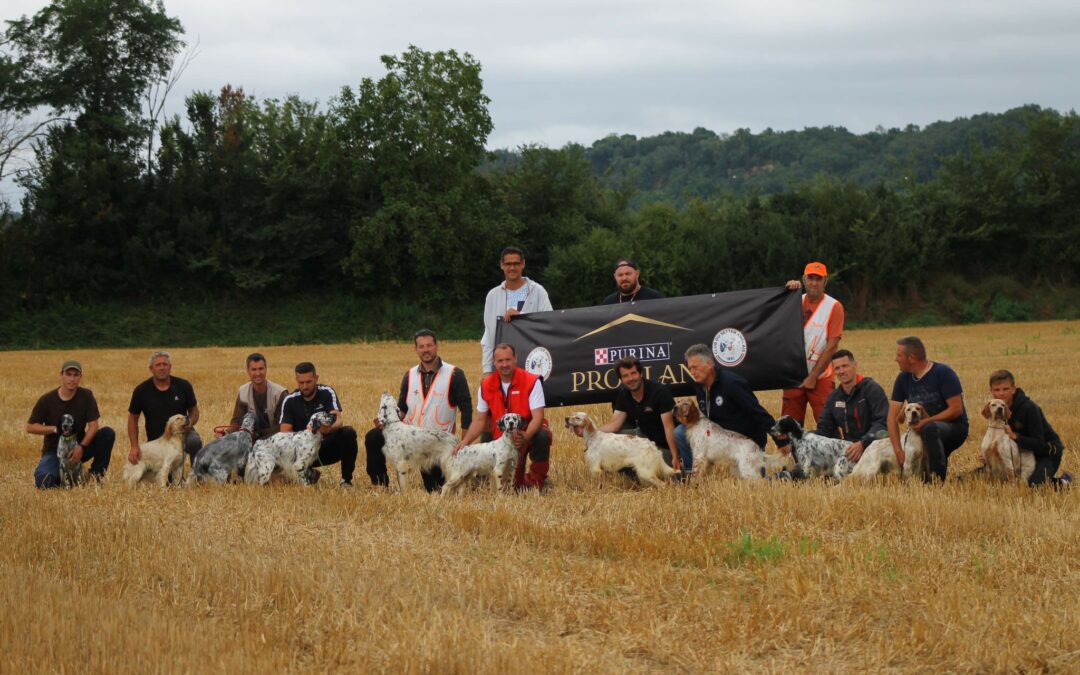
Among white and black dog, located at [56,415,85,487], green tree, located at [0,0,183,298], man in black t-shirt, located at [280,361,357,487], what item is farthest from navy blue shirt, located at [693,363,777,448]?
green tree, located at [0,0,183,298]

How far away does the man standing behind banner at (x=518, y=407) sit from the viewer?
9.98 m

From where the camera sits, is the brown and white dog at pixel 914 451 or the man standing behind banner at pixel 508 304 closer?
the brown and white dog at pixel 914 451

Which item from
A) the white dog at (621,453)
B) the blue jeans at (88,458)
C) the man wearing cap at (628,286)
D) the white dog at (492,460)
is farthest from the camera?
the man wearing cap at (628,286)

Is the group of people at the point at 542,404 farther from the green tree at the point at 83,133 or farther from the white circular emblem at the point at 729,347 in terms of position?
the green tree at the point at 83,133

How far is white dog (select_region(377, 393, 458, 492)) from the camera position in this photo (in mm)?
9984

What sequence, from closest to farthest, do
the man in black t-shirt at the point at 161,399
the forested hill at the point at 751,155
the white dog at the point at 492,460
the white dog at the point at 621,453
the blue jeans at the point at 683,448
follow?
the white dog at the point at 492,460, the white dog at the point at 621,453, the blue jeans at the point at 683,448, the man in black t-shirt at the point at 161,399, the forested hill at the point at 751,155

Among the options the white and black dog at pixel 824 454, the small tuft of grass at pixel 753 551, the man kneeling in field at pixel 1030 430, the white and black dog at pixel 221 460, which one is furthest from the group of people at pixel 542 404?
the small tuft of grass at pixel 753 551

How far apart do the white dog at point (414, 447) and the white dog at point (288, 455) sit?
720 mm

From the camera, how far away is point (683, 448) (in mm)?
10367

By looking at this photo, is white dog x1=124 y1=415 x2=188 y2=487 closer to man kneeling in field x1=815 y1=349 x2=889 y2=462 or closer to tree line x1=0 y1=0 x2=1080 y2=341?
man kneeling in field x1=815 y1=349 x2=889 y2=462

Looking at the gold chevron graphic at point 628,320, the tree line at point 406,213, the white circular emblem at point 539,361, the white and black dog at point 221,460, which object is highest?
the tree line at point 406,213

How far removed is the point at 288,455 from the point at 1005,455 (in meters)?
6.57

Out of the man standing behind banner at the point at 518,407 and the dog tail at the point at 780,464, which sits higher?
the man standing behind banner at the point at 518,407

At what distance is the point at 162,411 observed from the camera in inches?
430
